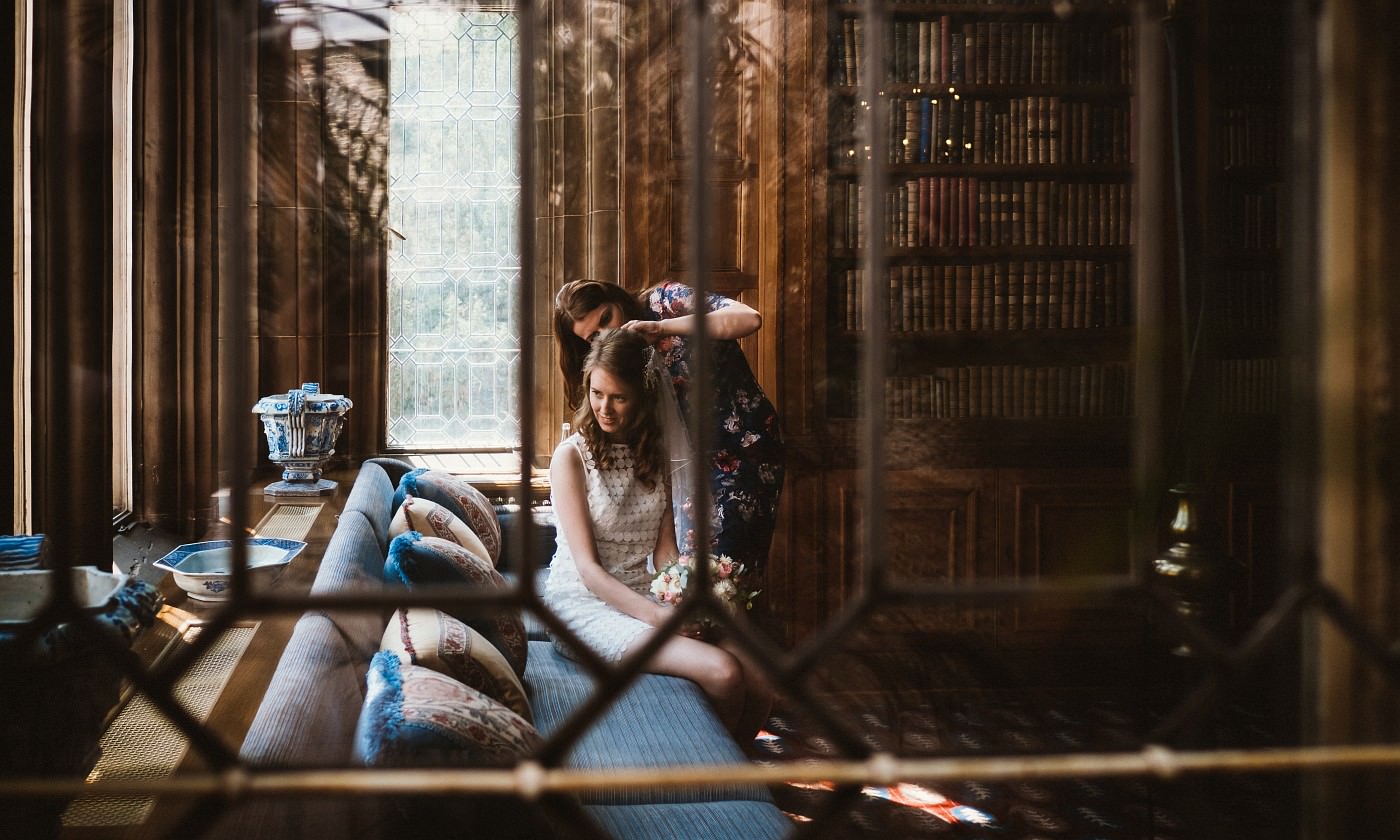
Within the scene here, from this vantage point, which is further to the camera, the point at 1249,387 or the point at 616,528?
the point at 1249,387

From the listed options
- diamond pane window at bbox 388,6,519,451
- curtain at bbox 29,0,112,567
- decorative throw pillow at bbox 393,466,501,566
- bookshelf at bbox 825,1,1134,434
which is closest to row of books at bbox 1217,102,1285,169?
bookshelf at bbox 825,1,1134,434

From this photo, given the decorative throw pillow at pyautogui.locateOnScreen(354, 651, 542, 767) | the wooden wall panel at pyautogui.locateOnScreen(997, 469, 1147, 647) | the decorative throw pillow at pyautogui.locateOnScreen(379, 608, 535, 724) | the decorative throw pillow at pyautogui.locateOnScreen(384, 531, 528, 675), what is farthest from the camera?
the wooden wall panel at pyautogui.locateOnScreen(997, 469, 1147, 647)

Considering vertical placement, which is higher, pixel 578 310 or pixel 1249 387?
pixel 578 310

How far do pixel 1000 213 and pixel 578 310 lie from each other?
1574 millimetres

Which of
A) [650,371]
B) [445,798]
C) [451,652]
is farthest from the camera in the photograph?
[650,371]

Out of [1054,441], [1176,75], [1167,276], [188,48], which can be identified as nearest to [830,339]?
[1054,441]

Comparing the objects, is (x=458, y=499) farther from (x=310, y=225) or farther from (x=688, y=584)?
(x=310, y=225)

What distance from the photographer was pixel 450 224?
386cm

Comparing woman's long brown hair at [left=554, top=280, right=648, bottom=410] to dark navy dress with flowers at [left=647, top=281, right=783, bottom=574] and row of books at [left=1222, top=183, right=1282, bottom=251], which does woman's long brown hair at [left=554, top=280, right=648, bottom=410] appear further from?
row of books at [left=1222, top=183, right=1282, bottom=251]

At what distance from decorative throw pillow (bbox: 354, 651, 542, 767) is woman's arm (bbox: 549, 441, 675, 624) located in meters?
1.11

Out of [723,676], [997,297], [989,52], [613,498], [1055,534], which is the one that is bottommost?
[723,676]

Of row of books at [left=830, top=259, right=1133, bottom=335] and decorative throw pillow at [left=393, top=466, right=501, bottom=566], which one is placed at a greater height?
row of books at [left=830, top=259, right=1133, bottom=335]

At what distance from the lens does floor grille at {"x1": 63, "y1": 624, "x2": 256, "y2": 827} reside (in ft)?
3.17

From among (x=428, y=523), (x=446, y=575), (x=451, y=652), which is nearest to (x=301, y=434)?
(x=428, y=523)
